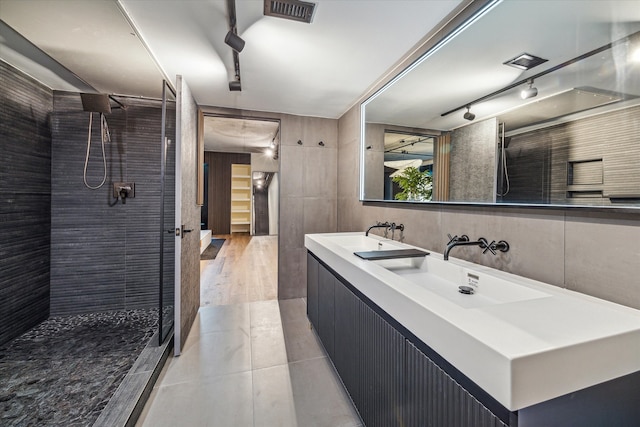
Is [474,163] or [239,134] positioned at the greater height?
[239,134]

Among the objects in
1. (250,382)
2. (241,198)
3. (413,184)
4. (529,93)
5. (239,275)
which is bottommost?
(250,382)

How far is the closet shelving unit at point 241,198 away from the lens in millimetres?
8672

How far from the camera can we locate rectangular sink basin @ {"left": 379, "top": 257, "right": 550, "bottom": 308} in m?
1.14

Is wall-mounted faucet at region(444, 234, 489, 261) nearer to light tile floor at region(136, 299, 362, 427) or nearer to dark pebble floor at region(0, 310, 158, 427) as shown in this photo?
light tile floor at region(136, 299, 362, 427)

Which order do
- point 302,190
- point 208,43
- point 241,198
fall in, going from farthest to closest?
point 241,198, point 302,190, point 208,43

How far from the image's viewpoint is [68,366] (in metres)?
1.95

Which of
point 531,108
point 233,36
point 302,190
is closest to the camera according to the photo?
point 531,108

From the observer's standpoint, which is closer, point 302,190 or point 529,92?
point 529,92

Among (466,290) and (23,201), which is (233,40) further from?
(23,201)

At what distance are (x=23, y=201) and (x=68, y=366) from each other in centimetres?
→ 146

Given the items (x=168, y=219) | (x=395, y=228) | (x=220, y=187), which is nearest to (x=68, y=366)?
(x=168, y=219)

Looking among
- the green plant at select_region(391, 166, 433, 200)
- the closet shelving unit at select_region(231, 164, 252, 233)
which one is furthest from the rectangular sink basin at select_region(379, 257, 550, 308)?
the closet shelving unit at select_region(231, 164, 252, 233)

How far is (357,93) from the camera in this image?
2.74m

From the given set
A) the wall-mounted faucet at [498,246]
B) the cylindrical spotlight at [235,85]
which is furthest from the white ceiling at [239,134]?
the wall-mounted faucet at [498,246]
